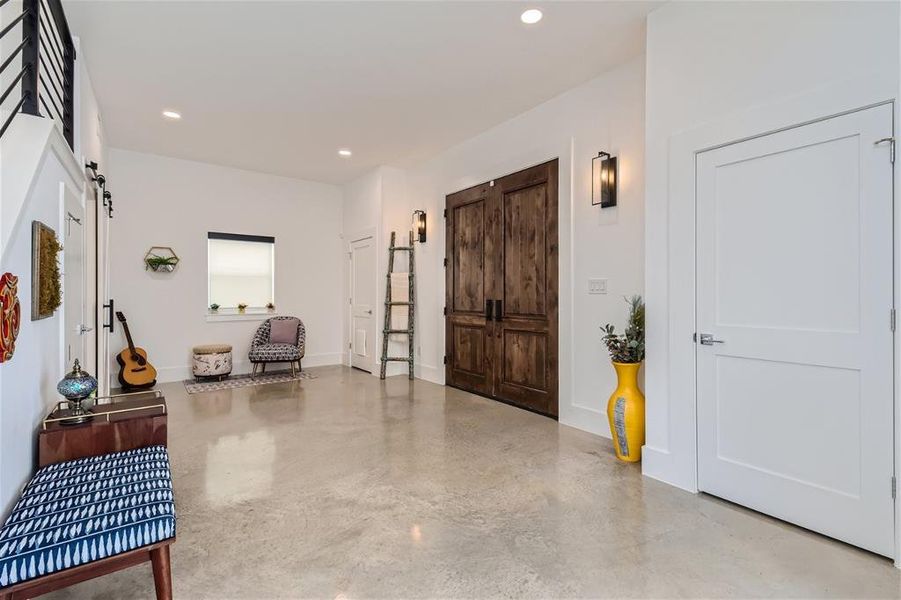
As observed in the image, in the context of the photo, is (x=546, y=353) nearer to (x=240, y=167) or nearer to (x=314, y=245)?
(x=314, y=245)

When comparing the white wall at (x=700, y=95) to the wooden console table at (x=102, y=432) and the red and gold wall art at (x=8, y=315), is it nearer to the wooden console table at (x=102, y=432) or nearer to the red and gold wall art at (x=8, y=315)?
the wooden console table at (x=102, y=432)

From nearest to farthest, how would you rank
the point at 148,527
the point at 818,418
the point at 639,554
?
the point at 148,527 < the point at 639,554 < the point at 818,418

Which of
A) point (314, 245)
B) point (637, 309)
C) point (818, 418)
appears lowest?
point (818, 418)

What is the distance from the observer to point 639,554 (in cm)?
205

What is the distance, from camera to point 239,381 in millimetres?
6105

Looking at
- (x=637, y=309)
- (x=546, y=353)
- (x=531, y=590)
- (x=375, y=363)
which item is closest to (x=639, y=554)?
(x=531, y=590)

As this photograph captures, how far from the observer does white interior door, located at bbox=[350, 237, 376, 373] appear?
6754mm

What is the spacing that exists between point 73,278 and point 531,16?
3.47 metres

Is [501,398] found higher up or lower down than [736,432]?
lower down

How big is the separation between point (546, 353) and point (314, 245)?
470 centimetres

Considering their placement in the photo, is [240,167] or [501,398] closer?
[501,398]

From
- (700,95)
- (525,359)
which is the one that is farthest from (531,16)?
(525,359)

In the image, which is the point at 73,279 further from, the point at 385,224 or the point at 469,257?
the point at 385,224

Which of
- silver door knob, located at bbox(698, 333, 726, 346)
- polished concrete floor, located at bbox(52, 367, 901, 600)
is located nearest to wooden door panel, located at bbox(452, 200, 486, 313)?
polished concrete floor, located at bbox(52, 367, 901, 600)
